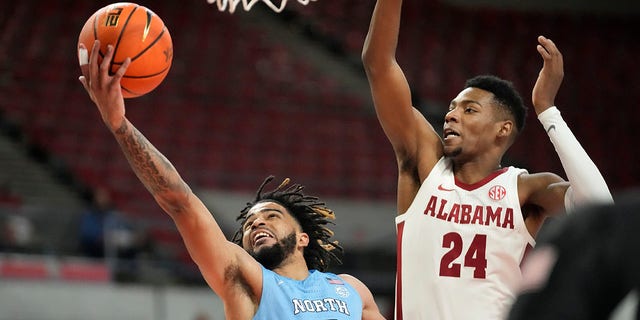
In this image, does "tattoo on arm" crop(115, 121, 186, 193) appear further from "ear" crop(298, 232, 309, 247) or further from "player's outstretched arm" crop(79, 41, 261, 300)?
"ear" crop(298, 232, 309, 247)

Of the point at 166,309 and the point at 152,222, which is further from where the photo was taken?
the point at 152,222

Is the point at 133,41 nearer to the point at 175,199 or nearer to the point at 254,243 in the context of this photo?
the point at 175,199

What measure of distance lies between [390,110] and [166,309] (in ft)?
20.3

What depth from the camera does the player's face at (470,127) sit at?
4273 millimetres

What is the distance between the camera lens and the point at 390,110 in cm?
415

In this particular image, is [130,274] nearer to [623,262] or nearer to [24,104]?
[24,104]

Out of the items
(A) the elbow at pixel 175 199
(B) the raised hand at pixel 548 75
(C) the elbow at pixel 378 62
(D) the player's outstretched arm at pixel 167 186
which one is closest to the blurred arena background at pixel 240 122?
(D) the player's outstretched arm at pixel 167 186

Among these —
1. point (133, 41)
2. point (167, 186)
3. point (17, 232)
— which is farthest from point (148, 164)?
point (17, 232)

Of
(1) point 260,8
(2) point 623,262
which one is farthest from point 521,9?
(2) point 623,262

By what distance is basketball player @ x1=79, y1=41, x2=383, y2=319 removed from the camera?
146 inches

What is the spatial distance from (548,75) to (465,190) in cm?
63

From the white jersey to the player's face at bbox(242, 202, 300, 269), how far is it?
0.77 m

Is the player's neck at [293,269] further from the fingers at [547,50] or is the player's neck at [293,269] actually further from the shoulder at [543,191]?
the fingers at [547,50]

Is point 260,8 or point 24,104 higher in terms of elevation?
point 260,8
